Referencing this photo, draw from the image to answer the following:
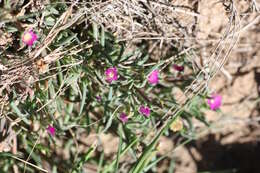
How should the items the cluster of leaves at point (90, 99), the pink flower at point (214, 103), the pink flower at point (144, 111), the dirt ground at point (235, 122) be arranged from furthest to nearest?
1. the dirt ground at point (235, 122)
2. the pink flower at point (214, 103)
3. the pink flower at point (144, 111)
4. the cluster of leaves at point (90, 99)

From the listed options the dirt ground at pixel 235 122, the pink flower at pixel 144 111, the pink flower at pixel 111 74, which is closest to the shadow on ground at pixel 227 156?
the dirt ground at pixel 235 122

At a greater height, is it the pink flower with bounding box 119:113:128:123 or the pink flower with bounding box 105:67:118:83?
the pink flower with bounding box 105:67:118:83

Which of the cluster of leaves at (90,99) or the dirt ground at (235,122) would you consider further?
the dirt ground at (235,122)

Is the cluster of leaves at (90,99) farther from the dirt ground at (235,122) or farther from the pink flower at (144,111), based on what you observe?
the dirt ground at (235,122)

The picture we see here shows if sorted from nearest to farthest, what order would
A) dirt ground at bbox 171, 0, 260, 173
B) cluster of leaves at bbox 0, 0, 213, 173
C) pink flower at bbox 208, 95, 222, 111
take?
cluster of leaves at bbox 0, 0, 213, 173 < pink flower at bbox 208, 95, 222, 111 < dirt ground at bbox 171, 0, 260, 173

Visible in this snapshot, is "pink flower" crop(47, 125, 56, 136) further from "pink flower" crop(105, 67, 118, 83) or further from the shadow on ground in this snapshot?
the shadow on ground

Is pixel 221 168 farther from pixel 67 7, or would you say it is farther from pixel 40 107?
pixel 67 7

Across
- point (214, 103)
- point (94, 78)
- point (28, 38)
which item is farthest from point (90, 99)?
point (214, 103)

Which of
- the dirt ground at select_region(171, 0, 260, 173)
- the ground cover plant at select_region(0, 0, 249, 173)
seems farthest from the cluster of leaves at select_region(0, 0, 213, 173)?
the dirt ground at select_region(171, 0, 260, 173)
